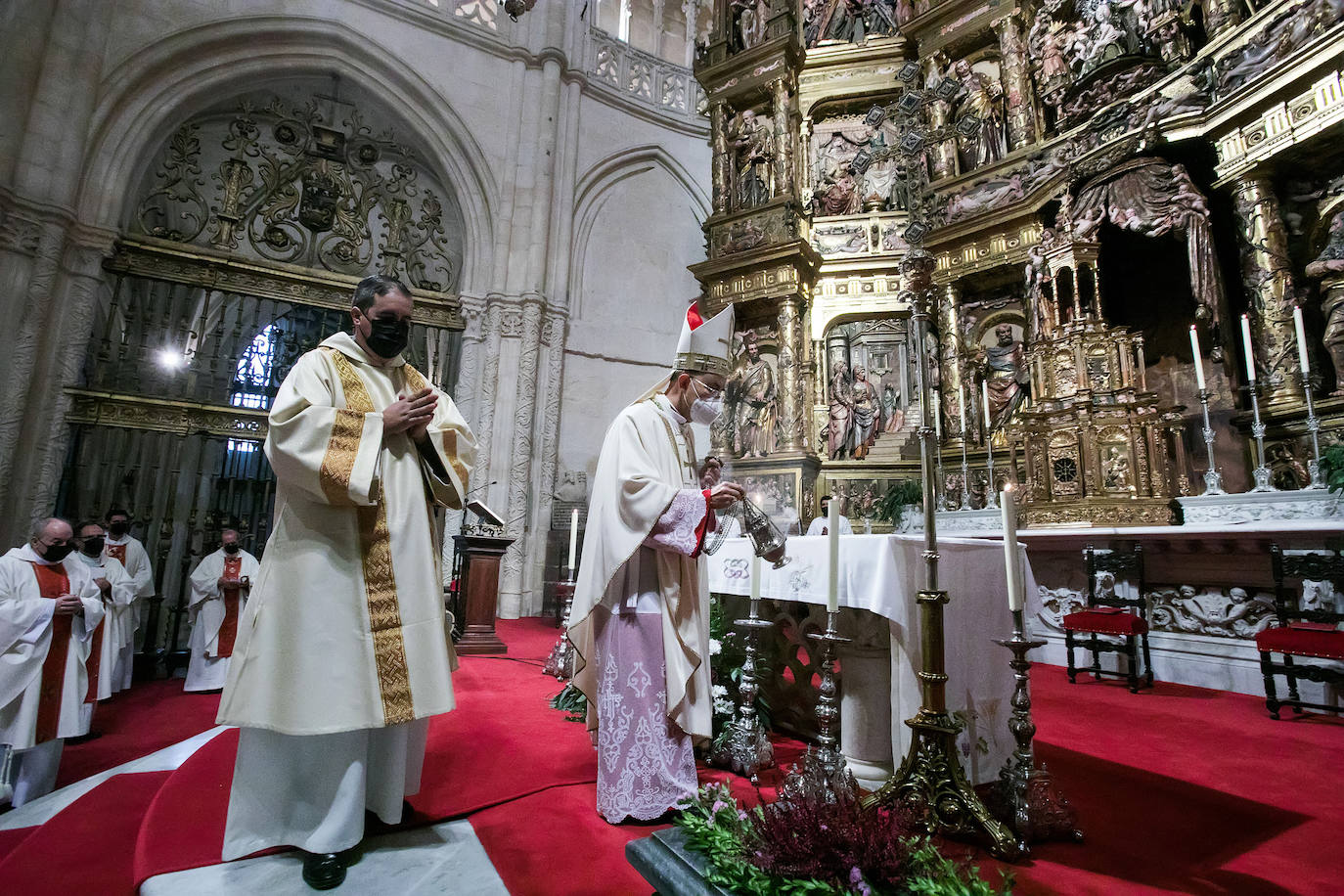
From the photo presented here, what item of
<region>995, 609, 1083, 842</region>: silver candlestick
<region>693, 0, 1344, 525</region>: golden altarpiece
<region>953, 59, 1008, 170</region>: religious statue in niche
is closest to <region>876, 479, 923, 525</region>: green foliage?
<region>693, 0, 1344, 525</region>: golden altarpiece

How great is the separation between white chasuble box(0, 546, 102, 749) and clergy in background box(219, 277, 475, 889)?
9.95 ft

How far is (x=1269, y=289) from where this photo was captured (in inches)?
244

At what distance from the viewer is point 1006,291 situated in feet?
29.8

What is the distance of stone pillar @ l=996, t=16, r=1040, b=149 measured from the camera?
8.92m

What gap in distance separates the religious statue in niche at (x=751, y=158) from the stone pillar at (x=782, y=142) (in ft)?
0.44

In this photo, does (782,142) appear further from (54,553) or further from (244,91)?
(54,553)

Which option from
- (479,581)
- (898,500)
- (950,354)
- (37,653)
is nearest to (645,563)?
(37,653)

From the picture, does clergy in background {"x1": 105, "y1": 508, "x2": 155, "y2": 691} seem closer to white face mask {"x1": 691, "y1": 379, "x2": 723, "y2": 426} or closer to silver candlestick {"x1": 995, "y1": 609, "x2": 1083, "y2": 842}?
white face mask {"x1": 691, "y1": 379, "x2": 723, "y2": 426}

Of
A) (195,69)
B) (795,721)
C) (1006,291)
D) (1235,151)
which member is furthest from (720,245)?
(795,721)

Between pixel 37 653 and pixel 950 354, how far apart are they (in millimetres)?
9700

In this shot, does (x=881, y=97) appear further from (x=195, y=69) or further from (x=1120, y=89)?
(x=195, y=69)

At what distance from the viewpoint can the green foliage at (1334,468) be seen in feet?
15.1

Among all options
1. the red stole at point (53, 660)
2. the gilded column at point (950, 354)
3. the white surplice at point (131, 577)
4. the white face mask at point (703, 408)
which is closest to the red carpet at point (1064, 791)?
the red stole at point (53, 660)

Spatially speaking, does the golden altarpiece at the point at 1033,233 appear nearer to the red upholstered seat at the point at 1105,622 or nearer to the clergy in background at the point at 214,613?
the red upholstered seat at the point at 1105,622
